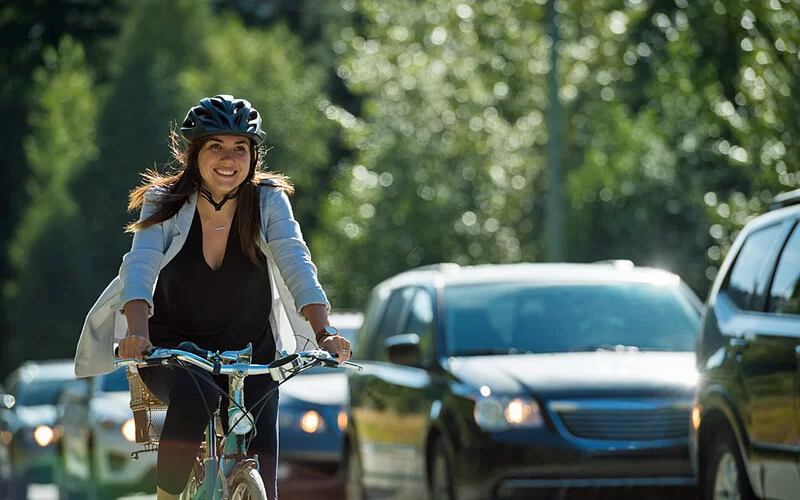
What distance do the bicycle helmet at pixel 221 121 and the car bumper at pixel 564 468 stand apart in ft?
13.8

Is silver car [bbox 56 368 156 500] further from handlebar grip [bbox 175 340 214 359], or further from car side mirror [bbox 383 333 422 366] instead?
handlebar grip [bbox 175 340 214 359]

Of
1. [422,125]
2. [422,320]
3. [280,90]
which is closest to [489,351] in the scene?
[422,320]

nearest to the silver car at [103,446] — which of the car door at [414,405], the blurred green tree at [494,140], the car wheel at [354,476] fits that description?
the car wheel at [354,476]

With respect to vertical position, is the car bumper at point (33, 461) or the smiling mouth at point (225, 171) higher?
the smiling mouth at point (225, 171)

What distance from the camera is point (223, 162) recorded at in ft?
21.3

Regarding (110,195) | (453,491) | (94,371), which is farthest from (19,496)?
(110,195)

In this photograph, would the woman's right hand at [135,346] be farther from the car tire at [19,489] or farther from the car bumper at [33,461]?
the car bumper at [33,461]

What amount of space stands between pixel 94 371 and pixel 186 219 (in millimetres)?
623

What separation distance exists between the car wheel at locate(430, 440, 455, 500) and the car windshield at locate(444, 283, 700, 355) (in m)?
0.67

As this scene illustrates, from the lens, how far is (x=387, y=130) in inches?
1453

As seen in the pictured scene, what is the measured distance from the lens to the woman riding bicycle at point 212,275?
20.8ft

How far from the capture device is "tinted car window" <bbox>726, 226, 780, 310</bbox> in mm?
8906

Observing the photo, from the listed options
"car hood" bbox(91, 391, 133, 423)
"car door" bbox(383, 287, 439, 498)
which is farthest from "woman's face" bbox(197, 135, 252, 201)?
"car hood" bbox(91, 391, 133, 423)

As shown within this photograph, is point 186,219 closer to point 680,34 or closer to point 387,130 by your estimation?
point 680,34
